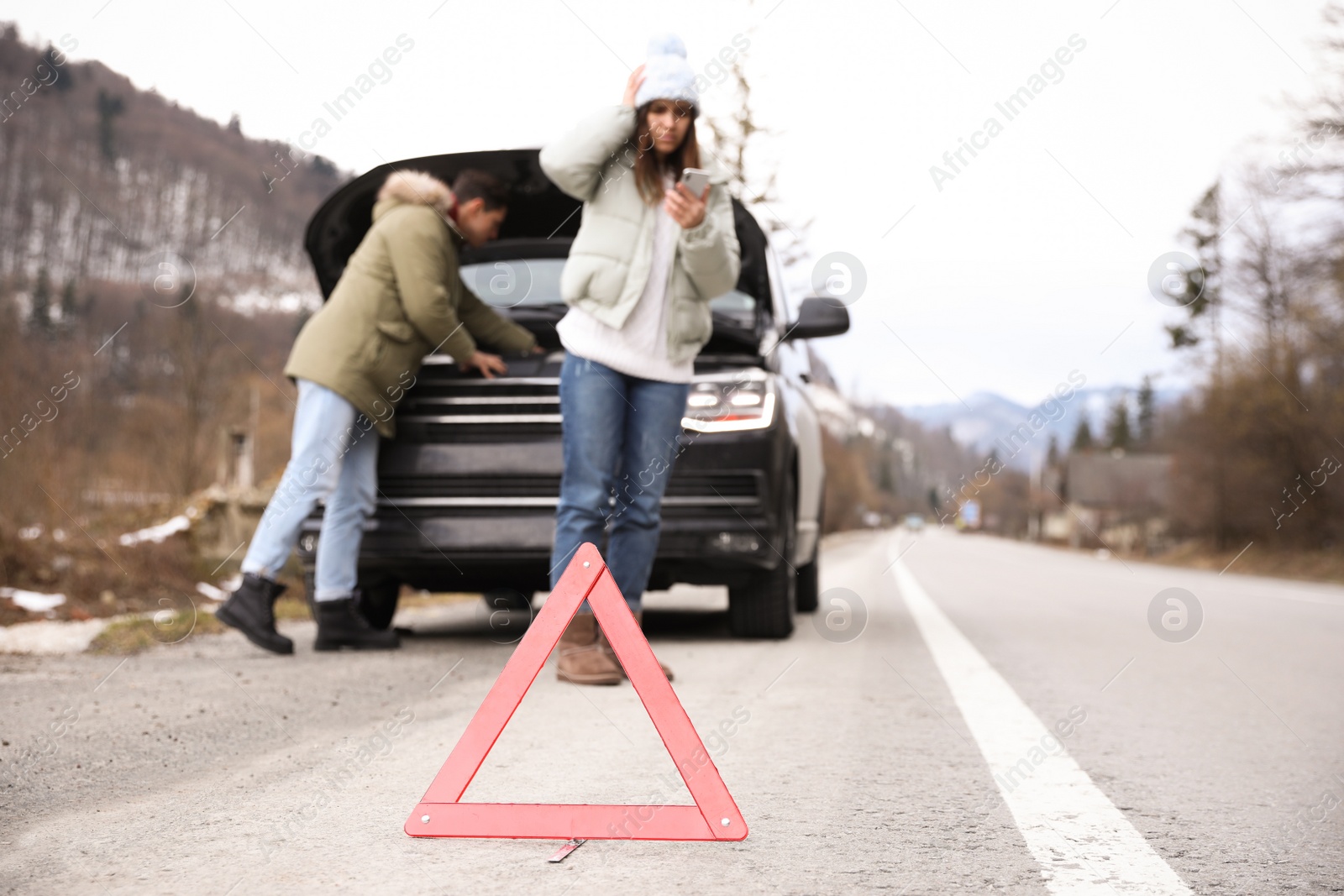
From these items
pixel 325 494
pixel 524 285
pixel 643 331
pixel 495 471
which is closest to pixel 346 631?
pixel 325 494

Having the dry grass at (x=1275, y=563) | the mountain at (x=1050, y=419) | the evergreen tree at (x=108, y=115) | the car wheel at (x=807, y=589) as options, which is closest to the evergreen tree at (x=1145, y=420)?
the mountain at (x=1050, y=419)

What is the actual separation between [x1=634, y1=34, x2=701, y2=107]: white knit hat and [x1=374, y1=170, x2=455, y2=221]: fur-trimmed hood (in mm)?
1567

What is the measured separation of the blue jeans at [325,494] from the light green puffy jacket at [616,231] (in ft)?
4.69

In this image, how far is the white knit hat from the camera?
12.7 feet

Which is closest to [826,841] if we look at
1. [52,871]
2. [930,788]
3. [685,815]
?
[685,815]

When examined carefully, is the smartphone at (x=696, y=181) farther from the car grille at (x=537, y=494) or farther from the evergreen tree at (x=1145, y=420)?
the evergreen tree at (x=1145, y=420)

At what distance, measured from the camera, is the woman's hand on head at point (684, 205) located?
382cm

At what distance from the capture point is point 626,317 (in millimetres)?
4168

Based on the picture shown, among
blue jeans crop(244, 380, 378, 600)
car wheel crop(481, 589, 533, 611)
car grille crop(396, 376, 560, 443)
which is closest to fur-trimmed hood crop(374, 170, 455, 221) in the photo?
car grille crop(396, 376, 560, 443)

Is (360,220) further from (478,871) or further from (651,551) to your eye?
(478,871)

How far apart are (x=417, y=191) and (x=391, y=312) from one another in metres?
0.54

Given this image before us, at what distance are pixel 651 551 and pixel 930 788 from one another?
1.84 metres

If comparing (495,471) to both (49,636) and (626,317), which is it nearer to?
(626,317)

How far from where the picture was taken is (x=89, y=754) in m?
3.04
